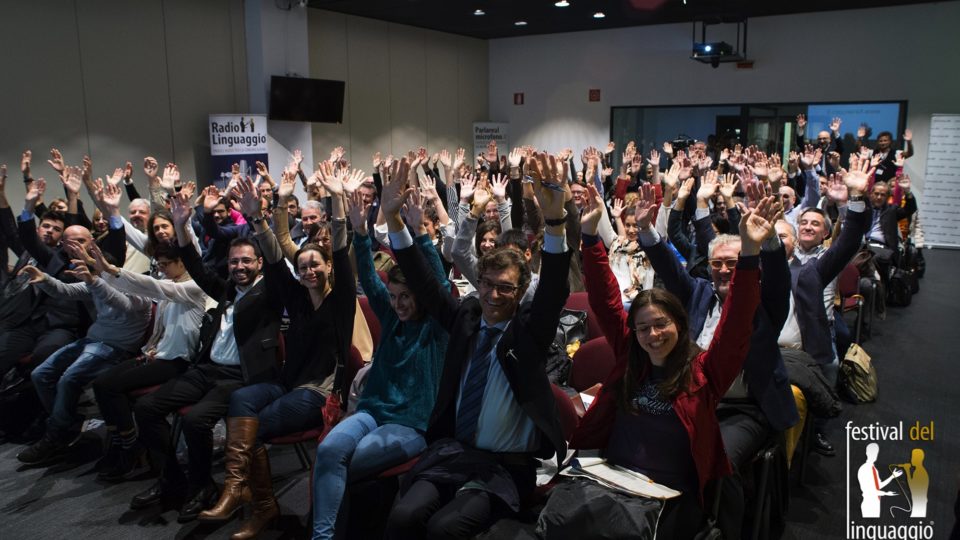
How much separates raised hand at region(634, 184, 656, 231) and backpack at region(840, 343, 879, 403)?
2397mm

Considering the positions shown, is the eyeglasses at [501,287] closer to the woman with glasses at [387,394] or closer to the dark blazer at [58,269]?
the woman with glasses at [387,394]

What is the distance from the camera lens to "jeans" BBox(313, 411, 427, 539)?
257cm

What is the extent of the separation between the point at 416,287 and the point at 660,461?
1.05 metres

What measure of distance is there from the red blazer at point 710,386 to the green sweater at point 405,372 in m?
0.67

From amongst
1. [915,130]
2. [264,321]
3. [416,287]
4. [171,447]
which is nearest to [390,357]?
[416,287]

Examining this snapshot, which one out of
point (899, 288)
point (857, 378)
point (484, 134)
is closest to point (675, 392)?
point (857, 378)

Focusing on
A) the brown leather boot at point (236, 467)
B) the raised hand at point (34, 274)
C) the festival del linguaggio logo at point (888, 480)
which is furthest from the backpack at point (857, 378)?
the raised hand at point (34, 274)

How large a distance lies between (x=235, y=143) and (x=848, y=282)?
22.3 feet

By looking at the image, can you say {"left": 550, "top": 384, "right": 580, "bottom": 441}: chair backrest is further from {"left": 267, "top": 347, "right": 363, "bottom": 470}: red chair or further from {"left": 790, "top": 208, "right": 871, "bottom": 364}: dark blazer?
{"left": 790, "top": 208, "right": 871, "bottom": 364}: dark blazer

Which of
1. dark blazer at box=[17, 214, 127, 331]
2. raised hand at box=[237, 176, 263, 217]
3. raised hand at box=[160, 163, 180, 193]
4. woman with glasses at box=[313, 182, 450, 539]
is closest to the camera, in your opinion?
woman with glasses at box=[313, 182, 450, 539]

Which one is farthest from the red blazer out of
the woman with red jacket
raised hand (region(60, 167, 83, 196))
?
A: raised hand (region(60, 167, 83, 196))

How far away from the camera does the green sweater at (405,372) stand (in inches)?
107

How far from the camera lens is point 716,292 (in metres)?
2.83

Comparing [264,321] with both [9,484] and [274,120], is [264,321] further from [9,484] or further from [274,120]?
[274,120]
